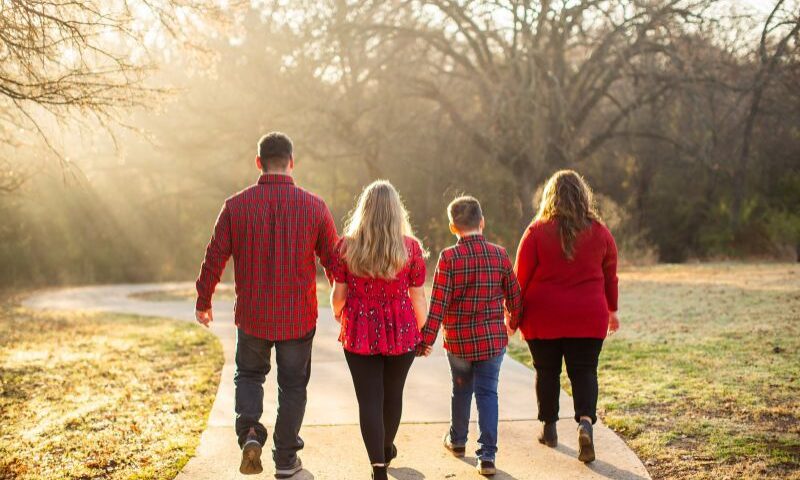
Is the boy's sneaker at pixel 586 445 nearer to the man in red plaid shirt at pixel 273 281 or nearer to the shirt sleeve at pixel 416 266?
the shirt sleeve at pixel 416 266

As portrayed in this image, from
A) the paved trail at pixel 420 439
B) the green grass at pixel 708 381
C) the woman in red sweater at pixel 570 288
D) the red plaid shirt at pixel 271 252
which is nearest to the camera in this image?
the red plaid shirt at pixel 271 252

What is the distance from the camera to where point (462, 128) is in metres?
20.9

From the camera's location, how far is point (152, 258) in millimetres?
26844

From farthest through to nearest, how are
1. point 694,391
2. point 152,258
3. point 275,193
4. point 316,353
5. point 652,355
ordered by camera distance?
point 152,258, point 316,353, point 652,355, point 694,391, point 275,193

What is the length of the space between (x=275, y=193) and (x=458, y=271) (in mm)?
1068

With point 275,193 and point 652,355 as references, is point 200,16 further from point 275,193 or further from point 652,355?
point 652,355

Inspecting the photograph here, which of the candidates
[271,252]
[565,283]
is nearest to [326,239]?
[271,252]

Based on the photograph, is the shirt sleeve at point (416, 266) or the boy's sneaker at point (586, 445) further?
the boy's sneaker at point (586, 445)

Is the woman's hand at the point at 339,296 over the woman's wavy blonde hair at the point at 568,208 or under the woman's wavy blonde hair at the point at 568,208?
under

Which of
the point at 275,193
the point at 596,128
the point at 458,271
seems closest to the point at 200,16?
the point at 275,193

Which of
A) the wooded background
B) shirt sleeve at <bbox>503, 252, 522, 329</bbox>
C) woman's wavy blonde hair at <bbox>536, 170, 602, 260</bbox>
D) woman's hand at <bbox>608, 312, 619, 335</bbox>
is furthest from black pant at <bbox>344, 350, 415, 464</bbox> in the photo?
the wooded background

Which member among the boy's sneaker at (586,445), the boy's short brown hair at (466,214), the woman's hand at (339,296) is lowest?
the boy's sneaker at (586,445)

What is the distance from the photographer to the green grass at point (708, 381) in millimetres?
4738

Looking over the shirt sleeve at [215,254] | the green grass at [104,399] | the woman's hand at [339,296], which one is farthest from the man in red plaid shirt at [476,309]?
the green grass at [104,399]
